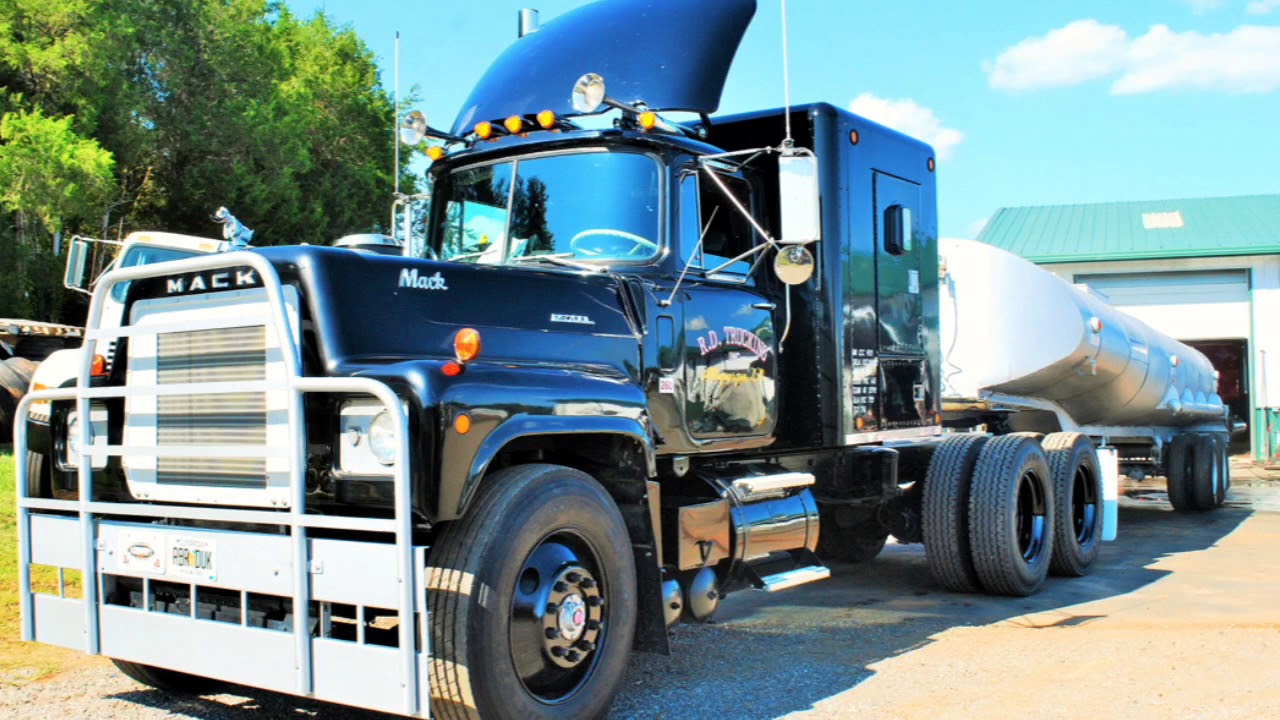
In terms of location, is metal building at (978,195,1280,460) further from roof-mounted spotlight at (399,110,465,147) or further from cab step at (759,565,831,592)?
roof-mounted spotlight at (399,110,465,147)

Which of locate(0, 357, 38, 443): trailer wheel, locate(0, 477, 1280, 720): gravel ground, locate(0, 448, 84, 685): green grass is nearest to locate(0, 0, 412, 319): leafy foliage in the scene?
locate(0, 357, 38, 443): trailer wheel

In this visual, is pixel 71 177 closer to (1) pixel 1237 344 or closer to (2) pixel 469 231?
(2) pixel 469 231

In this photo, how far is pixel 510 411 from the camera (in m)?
4.17

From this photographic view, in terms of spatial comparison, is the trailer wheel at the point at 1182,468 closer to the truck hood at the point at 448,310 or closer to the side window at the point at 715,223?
the side window at the point at 715,223

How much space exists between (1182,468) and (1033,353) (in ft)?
17.1

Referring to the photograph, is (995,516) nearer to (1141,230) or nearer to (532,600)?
(532,600)

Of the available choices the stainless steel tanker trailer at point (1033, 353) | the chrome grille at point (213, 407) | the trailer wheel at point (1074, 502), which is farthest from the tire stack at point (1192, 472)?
the chrome grille at point (213, 407)

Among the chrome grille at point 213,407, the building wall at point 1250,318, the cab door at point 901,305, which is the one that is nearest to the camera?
the chrome grille at point 213,407

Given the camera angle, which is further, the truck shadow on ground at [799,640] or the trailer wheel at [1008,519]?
the trailer wheel at [1008,519]

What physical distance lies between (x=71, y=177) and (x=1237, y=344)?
25983 mm

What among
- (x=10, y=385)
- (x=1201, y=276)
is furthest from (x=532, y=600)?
(x=1201, y=276)

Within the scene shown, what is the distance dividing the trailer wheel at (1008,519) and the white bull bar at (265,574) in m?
4.88

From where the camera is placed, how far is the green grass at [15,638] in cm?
569

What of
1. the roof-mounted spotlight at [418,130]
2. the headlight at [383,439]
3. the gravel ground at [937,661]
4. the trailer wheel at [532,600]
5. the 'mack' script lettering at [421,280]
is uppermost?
the roof-mounted spotlight at [418,130]
